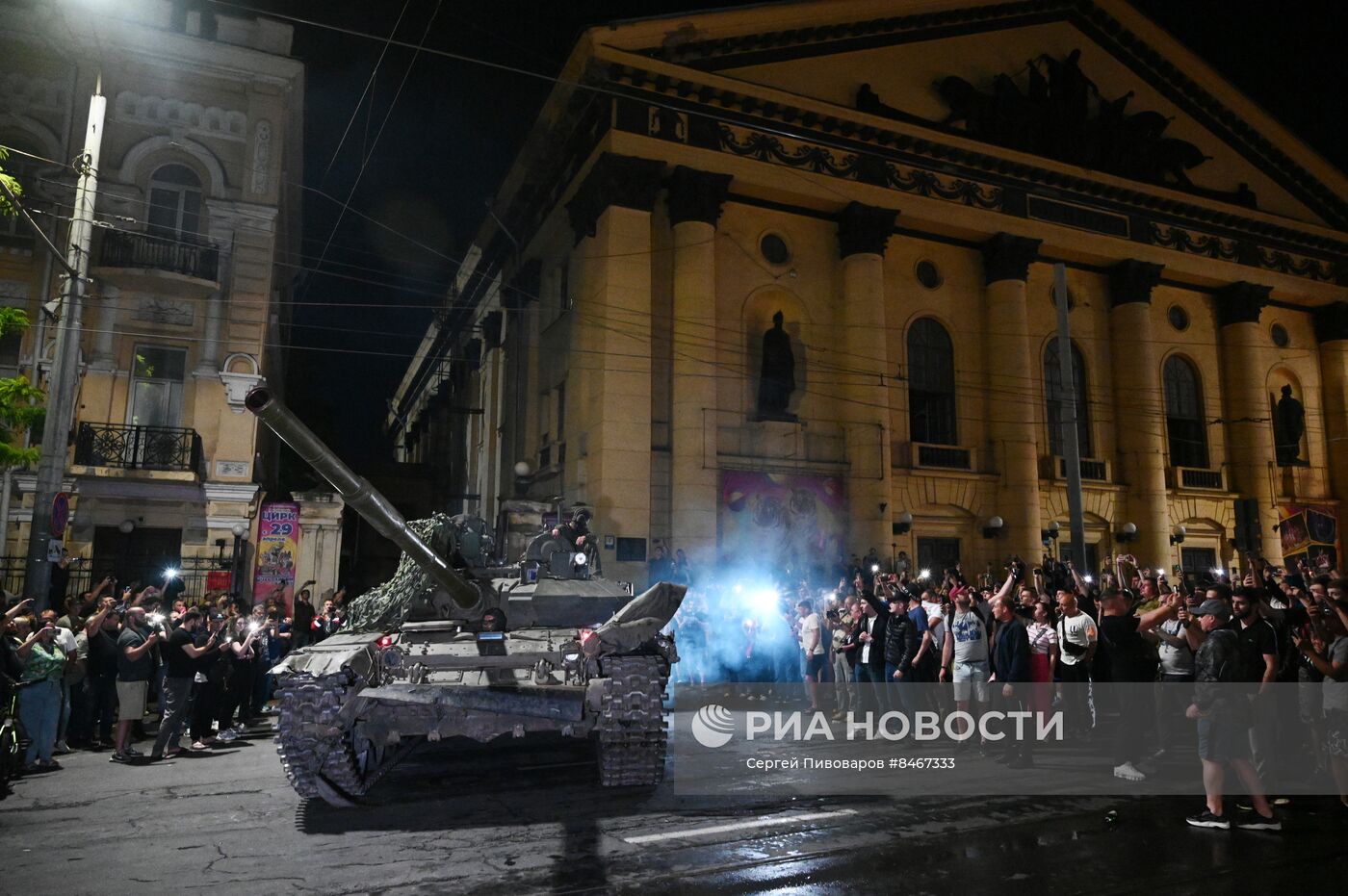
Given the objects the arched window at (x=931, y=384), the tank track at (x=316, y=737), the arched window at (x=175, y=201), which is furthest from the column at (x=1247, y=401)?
the arched window at (x=175, y=201)

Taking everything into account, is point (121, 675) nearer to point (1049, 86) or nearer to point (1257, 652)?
point (1257, 652)

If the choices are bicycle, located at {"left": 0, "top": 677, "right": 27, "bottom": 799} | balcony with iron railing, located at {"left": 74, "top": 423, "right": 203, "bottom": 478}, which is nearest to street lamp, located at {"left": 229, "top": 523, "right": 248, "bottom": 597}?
balcony with iron railing, located at {"left": 74, "top": 423, "right": 203, "bottom": 478}

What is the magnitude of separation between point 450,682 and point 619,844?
2.07 meters

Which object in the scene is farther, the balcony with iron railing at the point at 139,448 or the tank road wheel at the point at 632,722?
the balcony with iron railing at the point at 139,448

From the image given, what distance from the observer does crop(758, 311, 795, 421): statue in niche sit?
22688 millimetres

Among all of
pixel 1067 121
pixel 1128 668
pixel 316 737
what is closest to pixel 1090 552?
pixel 1067 121

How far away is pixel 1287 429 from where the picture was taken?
2923 cm

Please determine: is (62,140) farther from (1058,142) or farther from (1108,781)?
(1058,142)

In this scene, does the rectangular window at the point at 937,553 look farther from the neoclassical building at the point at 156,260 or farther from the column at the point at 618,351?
the neoclassical building at the point at 156,260

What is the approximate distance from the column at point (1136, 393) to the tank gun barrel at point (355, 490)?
23885 millimetres

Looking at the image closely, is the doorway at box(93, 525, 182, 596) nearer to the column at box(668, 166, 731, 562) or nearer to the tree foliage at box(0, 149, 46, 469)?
the tree foliage at box(0, 149, 46, 469)

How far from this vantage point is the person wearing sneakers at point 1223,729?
21.4 ft

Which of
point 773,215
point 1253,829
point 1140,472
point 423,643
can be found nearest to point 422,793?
point 423,643

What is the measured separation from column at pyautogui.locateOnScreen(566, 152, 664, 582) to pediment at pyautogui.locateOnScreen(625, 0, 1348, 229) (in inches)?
153
